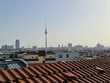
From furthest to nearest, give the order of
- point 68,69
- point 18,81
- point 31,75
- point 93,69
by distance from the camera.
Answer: point 93,69 < point 68,69 < point 31,75 < point 18,81

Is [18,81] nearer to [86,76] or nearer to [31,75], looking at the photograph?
[31,75]

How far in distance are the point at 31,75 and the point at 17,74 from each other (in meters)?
0.36

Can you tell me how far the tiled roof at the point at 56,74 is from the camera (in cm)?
651

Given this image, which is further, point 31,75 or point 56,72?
point 56,72

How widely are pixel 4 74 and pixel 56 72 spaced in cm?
168

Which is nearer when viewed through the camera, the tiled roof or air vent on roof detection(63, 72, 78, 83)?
the tiled roof

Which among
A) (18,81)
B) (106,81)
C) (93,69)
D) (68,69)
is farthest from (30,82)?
(93,69)

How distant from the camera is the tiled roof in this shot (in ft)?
21.4

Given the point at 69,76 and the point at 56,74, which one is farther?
the point at 56,74

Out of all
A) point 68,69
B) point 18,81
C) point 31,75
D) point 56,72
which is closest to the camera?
point 18,81

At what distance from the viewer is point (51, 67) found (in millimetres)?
7891

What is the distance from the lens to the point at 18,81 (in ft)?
20.7

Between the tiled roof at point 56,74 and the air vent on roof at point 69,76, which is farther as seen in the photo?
the air vent on roof at point 69,76

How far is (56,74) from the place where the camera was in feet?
24.5
